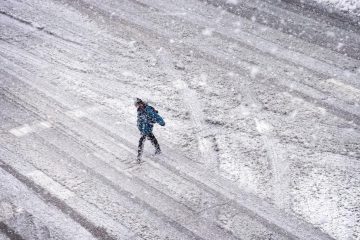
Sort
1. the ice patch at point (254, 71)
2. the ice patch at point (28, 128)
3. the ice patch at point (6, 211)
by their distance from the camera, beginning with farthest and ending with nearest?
the ice patch at point (254, 71), the ice patch at point (28, 128), the ice patch at point (6, 211)

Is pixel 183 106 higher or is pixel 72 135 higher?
pixel 183 106

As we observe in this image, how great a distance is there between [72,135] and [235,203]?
355cm

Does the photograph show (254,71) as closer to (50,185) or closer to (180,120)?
(180,120)

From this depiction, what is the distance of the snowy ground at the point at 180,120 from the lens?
21.7ft

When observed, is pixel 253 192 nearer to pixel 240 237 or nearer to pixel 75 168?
pixel 240 237

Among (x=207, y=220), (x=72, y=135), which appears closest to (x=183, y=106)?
(x=72, y=135)

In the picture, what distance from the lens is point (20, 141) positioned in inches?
313

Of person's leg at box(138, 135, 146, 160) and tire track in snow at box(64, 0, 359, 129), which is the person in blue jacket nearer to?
person's leg at box(138, 135, 146, 160)

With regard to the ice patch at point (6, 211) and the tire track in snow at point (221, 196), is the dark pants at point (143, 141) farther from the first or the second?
the ice patch at point (6, 211)

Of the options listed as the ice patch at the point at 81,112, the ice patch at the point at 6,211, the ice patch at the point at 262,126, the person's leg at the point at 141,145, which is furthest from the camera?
the ice patch at the point at 81,112

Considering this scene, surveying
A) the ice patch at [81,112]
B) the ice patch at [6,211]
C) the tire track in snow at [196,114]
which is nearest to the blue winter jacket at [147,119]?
the tire track in snow at [196,114]

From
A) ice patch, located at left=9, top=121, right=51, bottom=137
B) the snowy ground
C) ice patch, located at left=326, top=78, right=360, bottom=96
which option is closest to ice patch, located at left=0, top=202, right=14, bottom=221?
the snowy ground

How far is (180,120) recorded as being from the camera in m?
8.75

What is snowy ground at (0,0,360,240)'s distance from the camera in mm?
6621
